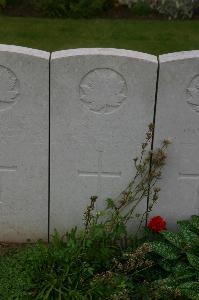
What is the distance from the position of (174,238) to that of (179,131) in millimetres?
711

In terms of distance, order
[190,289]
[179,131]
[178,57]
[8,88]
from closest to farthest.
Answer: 1. [190,289]
2. [178,57]
3. [8,88]
4. [179,131]

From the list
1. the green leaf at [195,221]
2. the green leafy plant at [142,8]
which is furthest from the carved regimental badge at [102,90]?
the green leafy plant at [142,8]

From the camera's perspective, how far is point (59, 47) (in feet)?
26.8

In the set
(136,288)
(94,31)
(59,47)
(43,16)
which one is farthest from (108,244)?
(43,16)

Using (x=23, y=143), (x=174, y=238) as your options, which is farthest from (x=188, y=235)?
(x=23, y=143)

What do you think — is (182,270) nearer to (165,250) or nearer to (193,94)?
(165,250)

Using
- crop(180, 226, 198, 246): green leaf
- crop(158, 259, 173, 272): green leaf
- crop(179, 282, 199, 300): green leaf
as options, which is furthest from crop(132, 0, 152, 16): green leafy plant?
crop(179, 282, 199, 300): green leaf

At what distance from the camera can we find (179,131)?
13.5 feet

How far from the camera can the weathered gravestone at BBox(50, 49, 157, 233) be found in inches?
154

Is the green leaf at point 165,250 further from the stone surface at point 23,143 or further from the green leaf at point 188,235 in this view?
the stone surface at point 23,143

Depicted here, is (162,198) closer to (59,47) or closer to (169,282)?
(169,282)

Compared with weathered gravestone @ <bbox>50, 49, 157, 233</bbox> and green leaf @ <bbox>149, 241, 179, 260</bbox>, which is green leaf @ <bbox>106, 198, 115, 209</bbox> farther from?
green leaf @ <bbox>149, 241, 179, 260</bbox>

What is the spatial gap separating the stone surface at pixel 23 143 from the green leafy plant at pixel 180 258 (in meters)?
0.90

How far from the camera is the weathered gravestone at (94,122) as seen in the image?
390 cm
